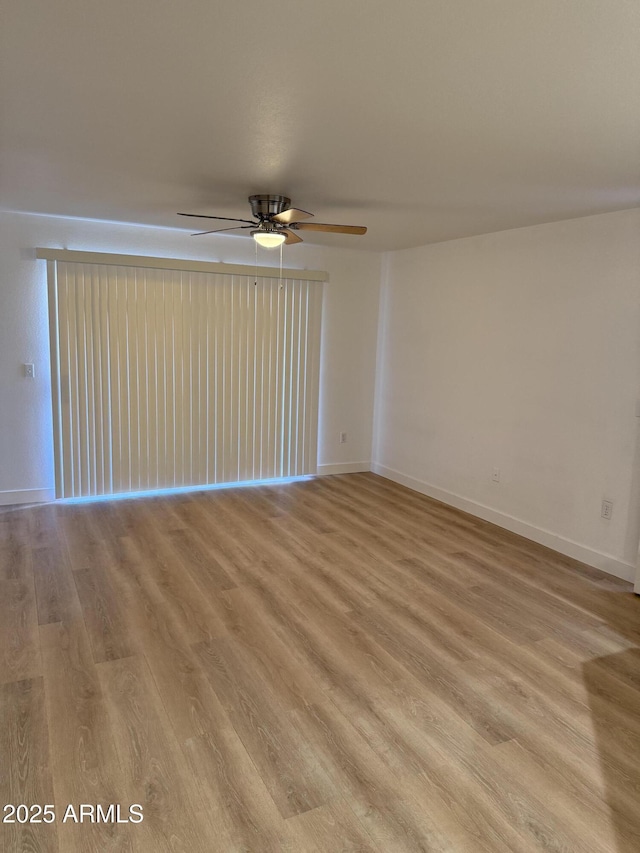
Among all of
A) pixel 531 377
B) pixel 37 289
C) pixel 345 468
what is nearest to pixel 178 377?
pixel 37 289

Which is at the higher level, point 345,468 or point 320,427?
point 320,427

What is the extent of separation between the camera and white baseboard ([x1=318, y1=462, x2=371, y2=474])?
20.3ft

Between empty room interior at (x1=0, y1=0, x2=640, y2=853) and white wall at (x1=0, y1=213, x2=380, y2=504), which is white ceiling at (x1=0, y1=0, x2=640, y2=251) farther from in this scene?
white wall at (x1=0, y1=213, x2=380, y2=504)

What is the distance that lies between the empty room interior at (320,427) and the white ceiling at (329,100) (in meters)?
0.02

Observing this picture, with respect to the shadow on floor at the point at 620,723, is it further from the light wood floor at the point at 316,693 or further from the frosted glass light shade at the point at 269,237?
the frosted glass light shade at the point at 269,237

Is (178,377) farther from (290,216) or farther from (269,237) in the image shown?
(290,216)

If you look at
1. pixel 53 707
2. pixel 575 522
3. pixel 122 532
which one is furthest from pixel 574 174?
pixel 122 532

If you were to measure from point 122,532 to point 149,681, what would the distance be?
198cm

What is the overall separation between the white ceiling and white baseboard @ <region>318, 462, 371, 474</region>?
3191mm

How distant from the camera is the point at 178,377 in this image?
207 inches

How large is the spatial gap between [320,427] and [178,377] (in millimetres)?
1622

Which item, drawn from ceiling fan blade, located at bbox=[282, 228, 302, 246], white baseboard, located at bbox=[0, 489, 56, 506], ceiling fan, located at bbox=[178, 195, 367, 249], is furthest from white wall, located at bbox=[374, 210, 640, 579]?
white baseboard, located at bbox=[0, 489, 56, 506]

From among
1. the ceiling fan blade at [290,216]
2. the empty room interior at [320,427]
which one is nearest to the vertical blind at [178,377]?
the empty room interior at [320,427]

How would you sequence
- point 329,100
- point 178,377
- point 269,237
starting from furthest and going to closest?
point 178,377 → point 269,237 → point 329,100
